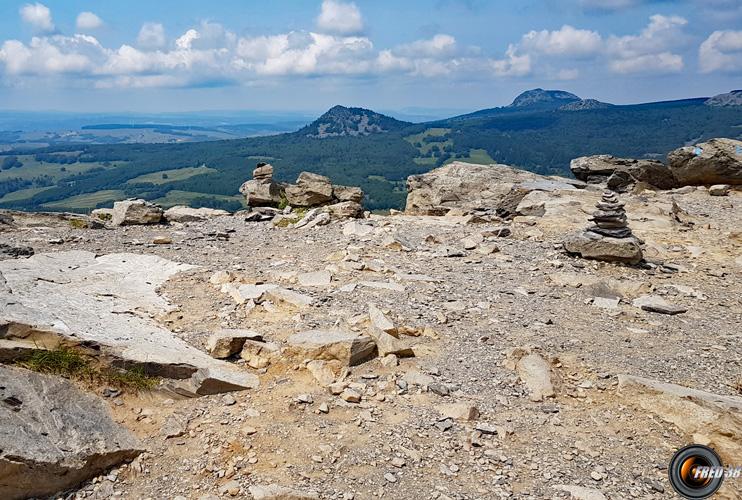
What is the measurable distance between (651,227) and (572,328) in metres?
11.5

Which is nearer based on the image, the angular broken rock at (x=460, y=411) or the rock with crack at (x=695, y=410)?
the rock with crack at (x=695, y=410)

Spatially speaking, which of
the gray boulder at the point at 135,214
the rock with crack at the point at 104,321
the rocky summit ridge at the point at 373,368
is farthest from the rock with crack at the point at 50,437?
the gray boulder at the point at 135,214

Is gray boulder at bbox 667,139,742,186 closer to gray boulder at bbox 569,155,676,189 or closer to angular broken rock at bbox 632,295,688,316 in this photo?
gray boulder at bbox 569,155,676,189

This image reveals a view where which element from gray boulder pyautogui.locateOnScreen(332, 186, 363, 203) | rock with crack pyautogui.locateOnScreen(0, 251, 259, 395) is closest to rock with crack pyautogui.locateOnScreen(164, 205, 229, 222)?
gray boulder pyautogui.locateOnScreen(332, 186, 363, 203)

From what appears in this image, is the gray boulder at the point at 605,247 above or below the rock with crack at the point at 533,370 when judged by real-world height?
above

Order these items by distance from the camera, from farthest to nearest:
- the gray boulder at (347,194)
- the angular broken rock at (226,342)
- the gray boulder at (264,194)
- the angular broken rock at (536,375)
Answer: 1. the gray boulder at (264,194)
2. the gray boulder at (347,194)
3. the angular broken rock at (226,342)
4. the angular broken rock at (536,375)

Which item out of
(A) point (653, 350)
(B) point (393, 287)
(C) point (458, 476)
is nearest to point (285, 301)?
(B) point (393, 287)

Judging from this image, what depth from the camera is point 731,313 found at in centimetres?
1242

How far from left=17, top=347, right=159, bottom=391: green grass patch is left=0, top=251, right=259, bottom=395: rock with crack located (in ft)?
0.50

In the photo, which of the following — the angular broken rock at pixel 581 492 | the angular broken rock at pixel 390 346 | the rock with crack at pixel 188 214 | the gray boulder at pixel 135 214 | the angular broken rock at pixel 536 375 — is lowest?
the angular broken rock at pixel 581 492

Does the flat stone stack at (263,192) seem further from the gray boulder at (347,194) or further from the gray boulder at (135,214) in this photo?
the gray boulder at (135,214)

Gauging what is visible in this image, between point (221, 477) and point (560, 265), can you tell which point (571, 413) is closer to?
point (221, 477)

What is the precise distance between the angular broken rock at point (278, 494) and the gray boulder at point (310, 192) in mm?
21621

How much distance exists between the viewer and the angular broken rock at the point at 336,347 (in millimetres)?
9320
